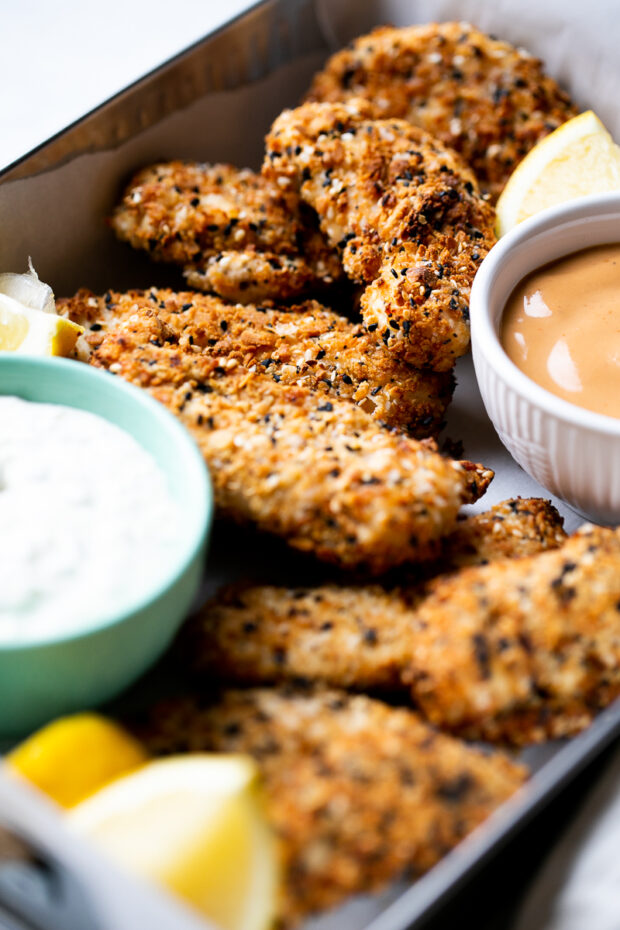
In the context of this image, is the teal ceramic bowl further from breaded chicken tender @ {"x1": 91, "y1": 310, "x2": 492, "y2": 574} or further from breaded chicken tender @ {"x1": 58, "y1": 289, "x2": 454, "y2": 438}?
breaded chicken tender @ {"x1": 58, "y1": 289, "x2": 454, "y2": 438}

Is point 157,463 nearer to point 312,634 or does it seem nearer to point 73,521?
point 73,521

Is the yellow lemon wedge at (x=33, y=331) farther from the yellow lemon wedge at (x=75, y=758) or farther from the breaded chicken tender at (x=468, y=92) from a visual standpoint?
the breaded chicken tender at (x=468, y=92)

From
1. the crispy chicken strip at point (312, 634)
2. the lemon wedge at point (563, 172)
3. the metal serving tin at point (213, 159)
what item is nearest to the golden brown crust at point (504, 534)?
the crispy chicken strip at point (312, 634)

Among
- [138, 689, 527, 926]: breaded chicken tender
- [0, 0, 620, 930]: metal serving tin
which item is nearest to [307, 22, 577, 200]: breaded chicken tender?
[0, 0, 620, 930]: metal serving tin

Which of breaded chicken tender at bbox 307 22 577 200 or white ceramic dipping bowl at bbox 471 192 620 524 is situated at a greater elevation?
breaded chicken tender at bbox 307 22 577 200

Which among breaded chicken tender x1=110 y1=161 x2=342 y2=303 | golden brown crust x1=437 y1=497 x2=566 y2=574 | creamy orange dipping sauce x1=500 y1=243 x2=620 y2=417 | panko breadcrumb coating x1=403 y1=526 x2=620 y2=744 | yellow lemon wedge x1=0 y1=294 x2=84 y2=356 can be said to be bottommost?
golden brown crust x1=437 y1=497 x2=566 y2=574

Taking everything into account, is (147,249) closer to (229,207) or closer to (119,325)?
(229,207)
